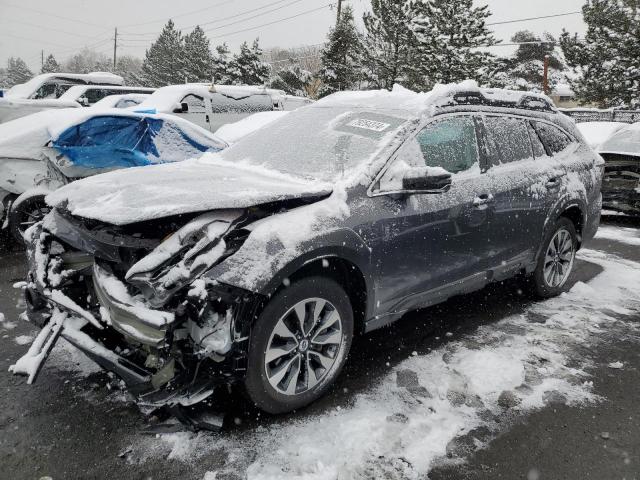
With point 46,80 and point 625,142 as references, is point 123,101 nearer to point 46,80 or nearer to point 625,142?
point 46,80

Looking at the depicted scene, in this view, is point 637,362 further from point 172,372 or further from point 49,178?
point 49,178

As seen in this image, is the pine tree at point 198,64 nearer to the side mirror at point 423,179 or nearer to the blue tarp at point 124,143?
the blue tarp at point 124,143

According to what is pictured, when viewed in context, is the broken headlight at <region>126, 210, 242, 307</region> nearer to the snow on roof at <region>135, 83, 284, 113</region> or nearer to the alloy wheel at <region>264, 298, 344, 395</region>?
A: the alloy wheel at <region>264, 298, 344, 395</region>

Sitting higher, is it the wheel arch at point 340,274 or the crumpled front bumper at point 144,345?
the wheel arch at point 340,274

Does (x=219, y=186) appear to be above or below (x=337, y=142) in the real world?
below

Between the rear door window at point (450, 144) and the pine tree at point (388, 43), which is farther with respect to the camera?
the pine tree at point (388, 43)

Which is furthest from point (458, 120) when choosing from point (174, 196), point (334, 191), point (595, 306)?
point (595, 306)

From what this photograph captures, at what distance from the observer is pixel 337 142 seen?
11.2ft

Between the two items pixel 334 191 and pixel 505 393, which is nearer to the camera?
pixel 334 191

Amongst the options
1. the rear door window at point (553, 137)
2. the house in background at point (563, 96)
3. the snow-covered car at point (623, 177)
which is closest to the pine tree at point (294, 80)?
the snow-covered car at point (623, 177)

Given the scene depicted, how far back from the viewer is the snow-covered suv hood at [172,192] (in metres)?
2.52

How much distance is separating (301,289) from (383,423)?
882 mm

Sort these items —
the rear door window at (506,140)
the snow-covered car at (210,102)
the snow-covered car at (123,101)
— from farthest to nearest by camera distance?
the snow-covered car at (123,101), the snow-covered car at (210,102), the rear door window at (506,140)

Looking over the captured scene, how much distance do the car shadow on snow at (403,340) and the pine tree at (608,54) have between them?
22.1m
